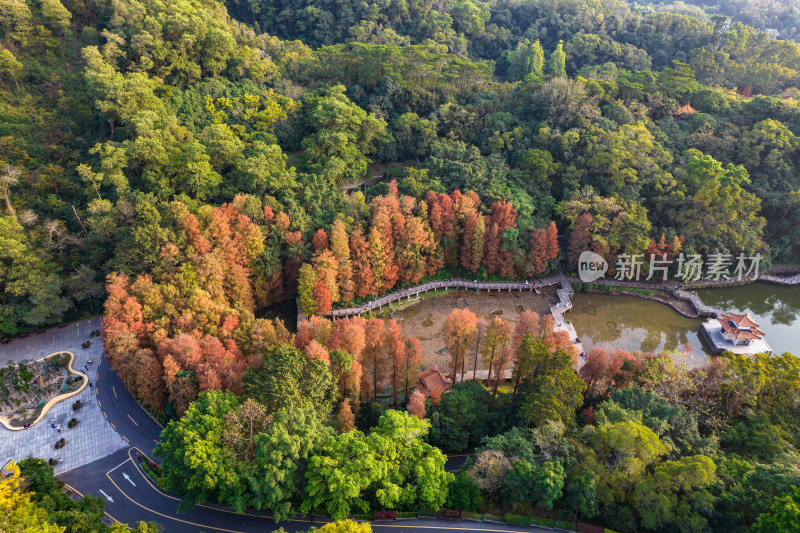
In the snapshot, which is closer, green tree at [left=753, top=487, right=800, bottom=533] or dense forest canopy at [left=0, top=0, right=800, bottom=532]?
green tree at [left=753, top=487, right=800, bottom=533]

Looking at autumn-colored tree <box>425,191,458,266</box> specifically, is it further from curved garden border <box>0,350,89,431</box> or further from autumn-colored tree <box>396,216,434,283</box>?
curved garden border <box>0,350,89,431</box>

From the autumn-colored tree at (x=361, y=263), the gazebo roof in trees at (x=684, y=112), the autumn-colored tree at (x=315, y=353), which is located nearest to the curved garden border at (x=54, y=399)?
the autumn-colored tree at (x=315, y=353)

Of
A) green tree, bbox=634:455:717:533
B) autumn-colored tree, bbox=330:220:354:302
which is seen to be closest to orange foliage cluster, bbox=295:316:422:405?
autumn-colored tree, bbox=330:220:354:302

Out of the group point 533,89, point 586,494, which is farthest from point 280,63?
point 586,494

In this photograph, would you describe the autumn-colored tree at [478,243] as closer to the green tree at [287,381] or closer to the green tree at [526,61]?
the green tree at [287,381]

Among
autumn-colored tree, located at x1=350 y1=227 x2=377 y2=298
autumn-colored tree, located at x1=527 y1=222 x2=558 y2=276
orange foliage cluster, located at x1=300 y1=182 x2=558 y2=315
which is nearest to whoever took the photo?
orange foliage cluster, located at x1=300 y1=182 x2=558 y2=315

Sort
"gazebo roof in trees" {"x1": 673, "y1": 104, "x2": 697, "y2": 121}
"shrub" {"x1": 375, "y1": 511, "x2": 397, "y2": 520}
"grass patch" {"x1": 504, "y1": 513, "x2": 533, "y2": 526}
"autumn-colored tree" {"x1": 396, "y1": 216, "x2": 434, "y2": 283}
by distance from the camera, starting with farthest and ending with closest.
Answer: "gazebo roof in trees" {"x1": 673, "y1": 104, "x2": 697, "y2": 121} → "autumn-colored tree" {"x1": 396, "y1": 216, "x2": 434, "y2": 283} → "shrub" {"x1": 375, "y1": 511, "x2": 397, "y2": 520} → "grass patch" {"x1": 504, "y1": 513, "x2": 533, "y2": 526}

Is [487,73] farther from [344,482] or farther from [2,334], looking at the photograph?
[2,334]

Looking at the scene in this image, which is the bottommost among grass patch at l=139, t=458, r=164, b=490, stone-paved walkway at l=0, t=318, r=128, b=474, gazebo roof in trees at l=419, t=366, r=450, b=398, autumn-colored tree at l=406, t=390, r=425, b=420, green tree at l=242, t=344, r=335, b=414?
stone-paved walkway at l=0, t=318, r=128, b=474
